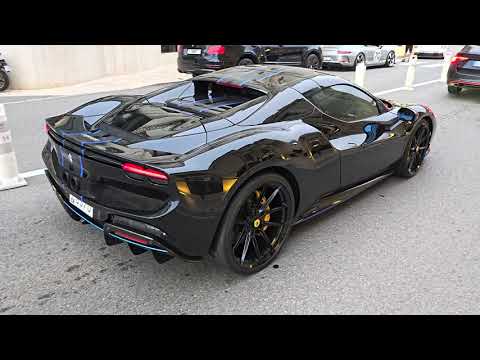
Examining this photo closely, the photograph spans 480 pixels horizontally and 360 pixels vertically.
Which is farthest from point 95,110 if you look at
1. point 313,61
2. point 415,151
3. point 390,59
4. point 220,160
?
point 390,59

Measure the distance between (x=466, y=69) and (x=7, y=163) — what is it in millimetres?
9939

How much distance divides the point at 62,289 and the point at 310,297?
1.65 m

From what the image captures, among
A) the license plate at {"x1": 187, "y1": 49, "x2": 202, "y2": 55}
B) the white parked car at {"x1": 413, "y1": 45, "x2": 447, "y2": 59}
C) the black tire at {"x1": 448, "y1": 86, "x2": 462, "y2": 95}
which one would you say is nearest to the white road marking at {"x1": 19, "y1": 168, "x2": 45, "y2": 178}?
the license plate at {"x1": 187, "y1": 49, "x2": 202, "y2": 55}

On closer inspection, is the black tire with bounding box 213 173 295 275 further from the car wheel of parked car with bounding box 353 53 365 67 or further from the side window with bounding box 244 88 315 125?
the car wheel of parked car with bounding box 353 53 365 67

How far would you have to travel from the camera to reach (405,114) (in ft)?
14.5

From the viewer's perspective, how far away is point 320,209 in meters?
3.44

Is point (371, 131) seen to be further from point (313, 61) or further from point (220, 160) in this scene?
point (313, 61)

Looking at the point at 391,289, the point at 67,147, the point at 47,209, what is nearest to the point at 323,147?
the point at 391,289

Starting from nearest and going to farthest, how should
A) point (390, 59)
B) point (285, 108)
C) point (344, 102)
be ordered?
point (285, 108) → point (344, 102) → point (390, 59)

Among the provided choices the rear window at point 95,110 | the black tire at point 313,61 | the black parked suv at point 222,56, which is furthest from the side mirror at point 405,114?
the black tire at point 313,61

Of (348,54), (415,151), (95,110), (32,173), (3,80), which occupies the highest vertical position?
(95,110)

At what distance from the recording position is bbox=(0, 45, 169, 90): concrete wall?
11.5 meters

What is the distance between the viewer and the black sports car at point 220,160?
8.11 feet

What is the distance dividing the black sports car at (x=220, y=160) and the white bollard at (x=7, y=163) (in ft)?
3.94
